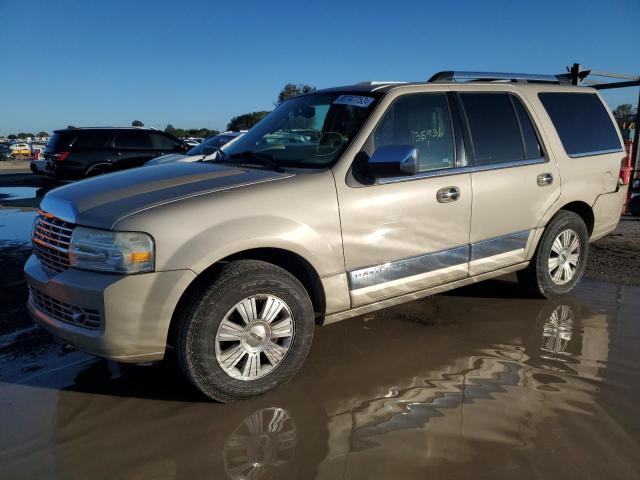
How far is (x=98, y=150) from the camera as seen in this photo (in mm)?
12227

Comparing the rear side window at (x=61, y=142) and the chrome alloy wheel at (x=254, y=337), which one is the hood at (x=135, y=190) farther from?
the rear side window at (x=61, y=142)

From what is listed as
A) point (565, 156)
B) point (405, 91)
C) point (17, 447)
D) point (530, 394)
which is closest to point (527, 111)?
point (565, 156)

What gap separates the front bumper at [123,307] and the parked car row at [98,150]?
368 inches

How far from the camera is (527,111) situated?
4.36 metres

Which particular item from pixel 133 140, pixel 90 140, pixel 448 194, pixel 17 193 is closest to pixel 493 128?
pixel 448 194

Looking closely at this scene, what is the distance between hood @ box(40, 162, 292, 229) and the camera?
2.79 m

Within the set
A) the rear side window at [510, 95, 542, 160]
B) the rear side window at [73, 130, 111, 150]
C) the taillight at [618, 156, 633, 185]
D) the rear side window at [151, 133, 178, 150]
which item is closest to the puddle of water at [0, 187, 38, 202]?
the rear side window at [73, 130, 111, 150]

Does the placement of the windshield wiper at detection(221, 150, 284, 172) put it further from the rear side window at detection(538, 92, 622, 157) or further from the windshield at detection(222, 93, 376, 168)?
the rear side window at detection(538, 92, 622, 157)

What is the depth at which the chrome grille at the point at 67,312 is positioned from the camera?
2695 millimetres

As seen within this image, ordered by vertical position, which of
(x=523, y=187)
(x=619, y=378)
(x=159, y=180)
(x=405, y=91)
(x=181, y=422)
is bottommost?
(x=619, y=378)

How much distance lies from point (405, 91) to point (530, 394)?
2196mm

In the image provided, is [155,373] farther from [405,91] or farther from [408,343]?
[405,91]

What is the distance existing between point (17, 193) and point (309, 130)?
1211cm

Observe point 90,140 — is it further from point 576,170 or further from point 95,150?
point 576,170
